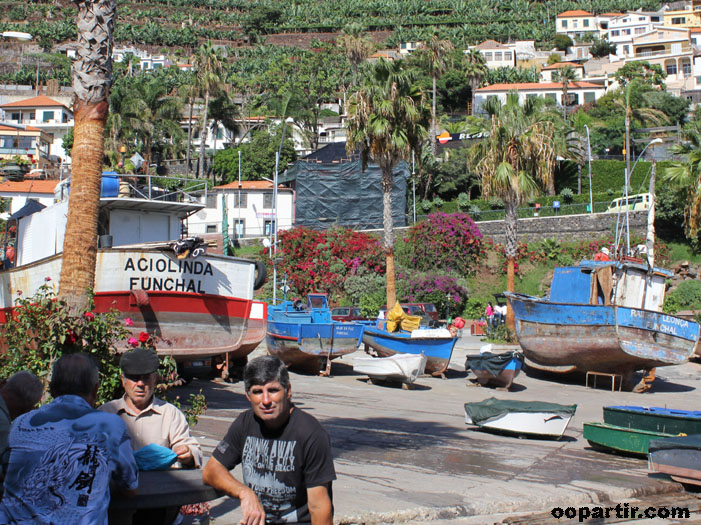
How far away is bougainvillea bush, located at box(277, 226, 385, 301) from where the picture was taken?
39.6 metres

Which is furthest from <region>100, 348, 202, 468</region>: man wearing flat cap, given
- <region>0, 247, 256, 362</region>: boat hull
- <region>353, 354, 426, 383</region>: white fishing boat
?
<region>353, 354, 426, 383</region>: white fishing boat

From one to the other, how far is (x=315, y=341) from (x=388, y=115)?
9.05 m

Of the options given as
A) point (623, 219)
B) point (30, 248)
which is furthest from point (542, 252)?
point (30, 248)

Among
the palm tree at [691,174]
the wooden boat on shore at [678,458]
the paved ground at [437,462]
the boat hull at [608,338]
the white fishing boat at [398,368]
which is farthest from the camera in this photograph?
the palm tree at [691,174]

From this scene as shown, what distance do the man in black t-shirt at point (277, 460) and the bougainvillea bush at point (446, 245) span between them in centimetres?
3622

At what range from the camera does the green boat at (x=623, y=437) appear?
40.9 feet

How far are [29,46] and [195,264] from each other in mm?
130652

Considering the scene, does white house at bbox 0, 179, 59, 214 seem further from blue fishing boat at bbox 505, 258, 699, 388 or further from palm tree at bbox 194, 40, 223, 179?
blue fishing boat at bbox 505, 258, 699, 388

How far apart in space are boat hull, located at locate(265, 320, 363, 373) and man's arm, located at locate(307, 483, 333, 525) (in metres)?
17.3

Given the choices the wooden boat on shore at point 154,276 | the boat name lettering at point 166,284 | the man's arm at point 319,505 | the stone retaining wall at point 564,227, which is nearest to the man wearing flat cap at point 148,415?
the man's arm at point 319,505

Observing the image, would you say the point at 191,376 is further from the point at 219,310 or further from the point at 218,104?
the point at 218,104

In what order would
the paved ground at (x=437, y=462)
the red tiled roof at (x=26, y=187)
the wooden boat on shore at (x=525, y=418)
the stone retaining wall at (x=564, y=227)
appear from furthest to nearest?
the red tiled roof at (x=26, y=187), the stone retaining wall at (x=564, y=227), the wooden boat on shore at (x=525, y=418), the paved ground at (x=437, y=462)

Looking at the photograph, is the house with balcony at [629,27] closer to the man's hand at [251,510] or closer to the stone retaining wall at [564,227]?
the stone retaining wall at [564,227]

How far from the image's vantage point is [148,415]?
575 cm
